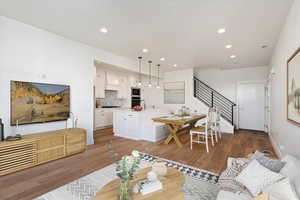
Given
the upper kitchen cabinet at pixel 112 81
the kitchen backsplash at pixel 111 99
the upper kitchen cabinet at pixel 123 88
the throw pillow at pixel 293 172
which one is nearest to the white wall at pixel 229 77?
the upper kitchen cabinet at pixel 123 88

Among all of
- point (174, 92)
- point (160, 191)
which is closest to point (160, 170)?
point (160, 191)

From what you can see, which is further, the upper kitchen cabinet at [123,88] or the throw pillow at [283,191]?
the upper kitchen cabinet at [123,88]

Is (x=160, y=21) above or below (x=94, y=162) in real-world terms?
above

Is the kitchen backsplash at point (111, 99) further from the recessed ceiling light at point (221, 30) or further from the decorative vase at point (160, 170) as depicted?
the decorative vase at point (160, 170)

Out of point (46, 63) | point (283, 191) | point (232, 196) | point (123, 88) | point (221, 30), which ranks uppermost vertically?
point (221, 30)

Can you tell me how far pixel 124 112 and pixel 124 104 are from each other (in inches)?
101

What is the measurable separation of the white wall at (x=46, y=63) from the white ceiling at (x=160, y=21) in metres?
0.24

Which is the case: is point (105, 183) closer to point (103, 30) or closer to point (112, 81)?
point (103, 30)

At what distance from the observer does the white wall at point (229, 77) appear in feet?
19.2

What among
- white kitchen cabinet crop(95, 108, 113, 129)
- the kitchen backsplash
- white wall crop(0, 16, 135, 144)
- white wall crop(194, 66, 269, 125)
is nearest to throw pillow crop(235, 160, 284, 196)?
white wall crop(0, 16, 135, 144)

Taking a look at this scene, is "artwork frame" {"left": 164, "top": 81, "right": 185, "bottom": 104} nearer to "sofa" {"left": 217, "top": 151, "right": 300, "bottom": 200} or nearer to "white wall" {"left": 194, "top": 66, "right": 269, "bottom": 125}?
"white wall" {"left": 194, "top": 66, "right": 269, "bottom": 125}

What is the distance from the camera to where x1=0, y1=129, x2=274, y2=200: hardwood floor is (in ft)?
6.70

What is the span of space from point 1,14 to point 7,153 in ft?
8.04

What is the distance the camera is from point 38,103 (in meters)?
2.98
